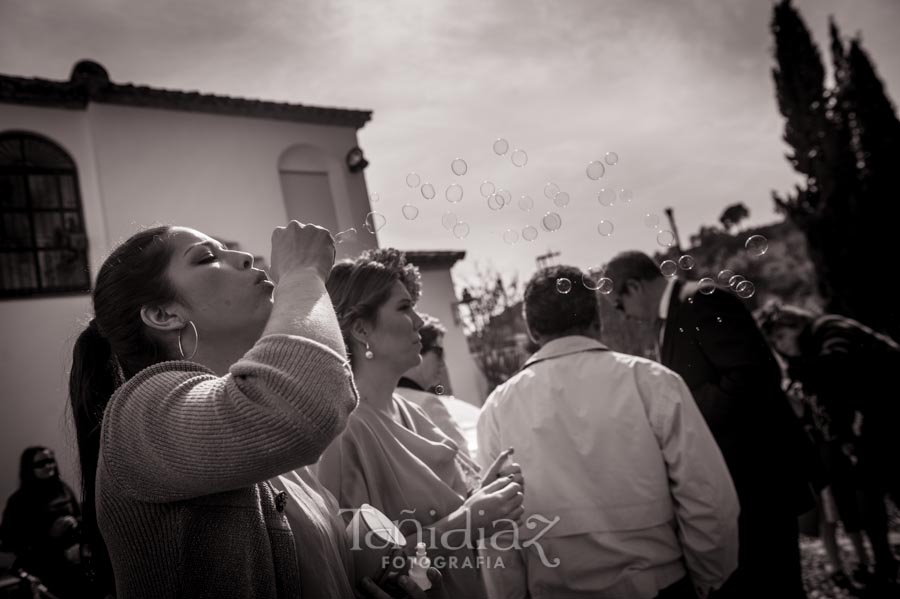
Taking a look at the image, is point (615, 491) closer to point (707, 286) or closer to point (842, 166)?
point (707, 286)

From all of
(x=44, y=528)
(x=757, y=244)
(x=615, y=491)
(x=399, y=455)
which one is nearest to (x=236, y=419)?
(x=399, y=455)

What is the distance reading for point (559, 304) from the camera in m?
2.46

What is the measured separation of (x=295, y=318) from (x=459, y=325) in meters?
11.3

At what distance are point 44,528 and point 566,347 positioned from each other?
4.89m

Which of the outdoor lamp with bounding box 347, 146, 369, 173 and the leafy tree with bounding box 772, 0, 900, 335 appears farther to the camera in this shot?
the leafy tree with bounding box 772, 0, 900, 335

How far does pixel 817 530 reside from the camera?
4840mm

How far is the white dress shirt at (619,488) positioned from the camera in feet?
6.85

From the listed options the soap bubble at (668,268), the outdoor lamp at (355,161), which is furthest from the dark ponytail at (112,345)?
the outdoor lamp at (355,161)

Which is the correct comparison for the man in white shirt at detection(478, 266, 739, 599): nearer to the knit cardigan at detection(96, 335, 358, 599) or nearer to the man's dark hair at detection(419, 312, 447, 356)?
the man's dark hair at detection(419, 312, 447, 356)

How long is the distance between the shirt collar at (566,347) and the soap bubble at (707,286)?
1110 mm

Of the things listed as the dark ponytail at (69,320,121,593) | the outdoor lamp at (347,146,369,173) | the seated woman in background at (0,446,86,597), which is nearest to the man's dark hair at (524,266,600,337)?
the dark ponytail at (69,320,121,593)

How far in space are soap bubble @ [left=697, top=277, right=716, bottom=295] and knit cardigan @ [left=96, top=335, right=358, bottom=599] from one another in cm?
266

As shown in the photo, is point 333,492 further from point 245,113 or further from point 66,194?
point 245,113

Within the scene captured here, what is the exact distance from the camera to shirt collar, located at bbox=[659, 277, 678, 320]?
3242 mm
